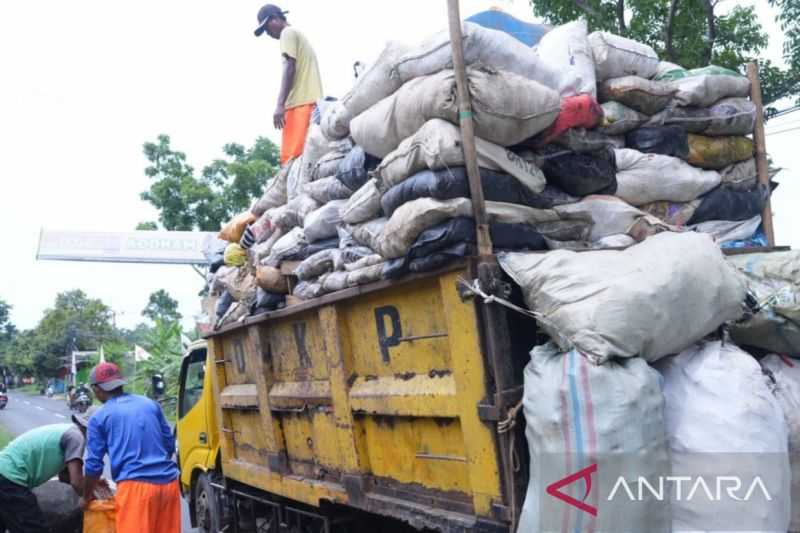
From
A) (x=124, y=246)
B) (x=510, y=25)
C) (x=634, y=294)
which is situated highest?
(x=124, y=246)

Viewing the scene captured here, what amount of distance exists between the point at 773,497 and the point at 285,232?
3.18m

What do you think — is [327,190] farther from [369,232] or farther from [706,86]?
[706,86]

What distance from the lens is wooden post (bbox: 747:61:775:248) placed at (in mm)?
3916

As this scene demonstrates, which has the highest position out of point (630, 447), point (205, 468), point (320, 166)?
point (320, 166)

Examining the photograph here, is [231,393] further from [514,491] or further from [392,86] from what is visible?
[514,491]

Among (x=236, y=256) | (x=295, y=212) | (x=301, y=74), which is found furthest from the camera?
(x=301, y=74)

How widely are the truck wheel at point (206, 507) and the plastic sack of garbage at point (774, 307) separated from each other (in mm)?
4399

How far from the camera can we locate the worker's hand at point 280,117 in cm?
602

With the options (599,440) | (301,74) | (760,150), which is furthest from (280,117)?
(599,440)

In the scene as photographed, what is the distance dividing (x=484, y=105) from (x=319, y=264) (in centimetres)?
138

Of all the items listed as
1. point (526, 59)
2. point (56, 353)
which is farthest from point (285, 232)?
point (56, 353)

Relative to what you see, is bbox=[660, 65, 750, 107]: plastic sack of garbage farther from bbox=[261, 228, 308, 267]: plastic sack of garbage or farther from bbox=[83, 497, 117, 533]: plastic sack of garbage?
bbox=[83, 497, 117, 533]: plastic sack of garbage

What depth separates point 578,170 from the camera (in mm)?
3236

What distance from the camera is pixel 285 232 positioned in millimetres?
4602
